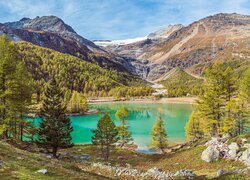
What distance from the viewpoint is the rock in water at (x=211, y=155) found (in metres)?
36.2

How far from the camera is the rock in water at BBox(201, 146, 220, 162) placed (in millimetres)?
36250

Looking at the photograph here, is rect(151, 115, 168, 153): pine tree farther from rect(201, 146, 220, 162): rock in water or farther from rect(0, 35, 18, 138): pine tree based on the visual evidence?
rect(0, 35, 18, 138): pine tree

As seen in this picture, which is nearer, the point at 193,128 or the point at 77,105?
the point at 193,128

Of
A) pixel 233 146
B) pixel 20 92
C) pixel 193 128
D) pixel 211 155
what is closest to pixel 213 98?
pixel 233 146

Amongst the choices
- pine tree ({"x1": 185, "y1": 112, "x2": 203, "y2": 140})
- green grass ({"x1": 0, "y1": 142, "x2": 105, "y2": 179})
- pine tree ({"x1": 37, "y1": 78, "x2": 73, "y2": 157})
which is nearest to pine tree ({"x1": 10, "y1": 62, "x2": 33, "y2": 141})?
pine tree ({"x1": 37, "y1": 78, "x2": 73, "y2": 157})

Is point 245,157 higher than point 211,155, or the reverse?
point 245,157

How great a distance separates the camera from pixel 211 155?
3653cm

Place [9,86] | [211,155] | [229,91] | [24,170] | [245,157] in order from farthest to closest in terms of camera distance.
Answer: [229,91] → [9,86] → [211,155] → [245,157] → [24,170]

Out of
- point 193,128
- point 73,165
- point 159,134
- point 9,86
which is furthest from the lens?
point 193,128

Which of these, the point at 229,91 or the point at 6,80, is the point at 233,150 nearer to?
the point at 229,91

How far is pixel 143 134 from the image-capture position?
102m

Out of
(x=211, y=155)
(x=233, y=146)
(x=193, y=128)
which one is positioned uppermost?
(x=233, y=146)

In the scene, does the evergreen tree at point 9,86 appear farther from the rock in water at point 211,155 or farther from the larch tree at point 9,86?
the rock in water at point 211,155

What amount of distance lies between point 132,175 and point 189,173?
17.7ft
